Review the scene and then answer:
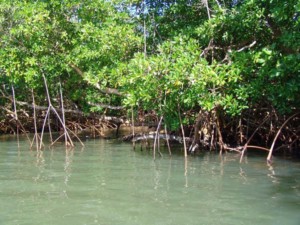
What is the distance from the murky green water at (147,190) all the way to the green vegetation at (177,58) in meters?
0.87

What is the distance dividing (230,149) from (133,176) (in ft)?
7.82

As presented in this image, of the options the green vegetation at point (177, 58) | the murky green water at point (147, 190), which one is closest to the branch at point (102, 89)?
the green vegetation at point (177, 58)

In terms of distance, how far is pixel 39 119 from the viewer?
12141 millimetres

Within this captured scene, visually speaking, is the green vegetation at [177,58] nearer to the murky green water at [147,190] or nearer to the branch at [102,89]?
the branch at [102,89]

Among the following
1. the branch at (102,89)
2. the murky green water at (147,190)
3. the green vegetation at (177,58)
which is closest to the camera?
the murky green water at (147,190)

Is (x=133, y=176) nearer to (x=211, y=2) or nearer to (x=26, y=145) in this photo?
(x=211, y=2)

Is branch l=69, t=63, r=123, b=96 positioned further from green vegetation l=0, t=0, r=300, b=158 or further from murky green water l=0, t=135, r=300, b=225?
murky green water l=0, t=135, r=300, b=225

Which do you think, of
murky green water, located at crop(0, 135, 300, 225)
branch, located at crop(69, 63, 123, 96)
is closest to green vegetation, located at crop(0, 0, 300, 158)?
branch, located at crop(69, 63, 123, 96)

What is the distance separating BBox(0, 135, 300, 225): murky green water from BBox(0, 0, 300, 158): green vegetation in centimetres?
87

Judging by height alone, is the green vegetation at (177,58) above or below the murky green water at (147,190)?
above

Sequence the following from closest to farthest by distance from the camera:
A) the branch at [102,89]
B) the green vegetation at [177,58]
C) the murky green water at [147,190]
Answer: the murky green water at [147,190], the green vegetation at [177,58], the branch at [102,89]

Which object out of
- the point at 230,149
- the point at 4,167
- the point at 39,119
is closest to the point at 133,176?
the point at 4,167

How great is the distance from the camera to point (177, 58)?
5.95 metres

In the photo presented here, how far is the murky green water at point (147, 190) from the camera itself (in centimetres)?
348
